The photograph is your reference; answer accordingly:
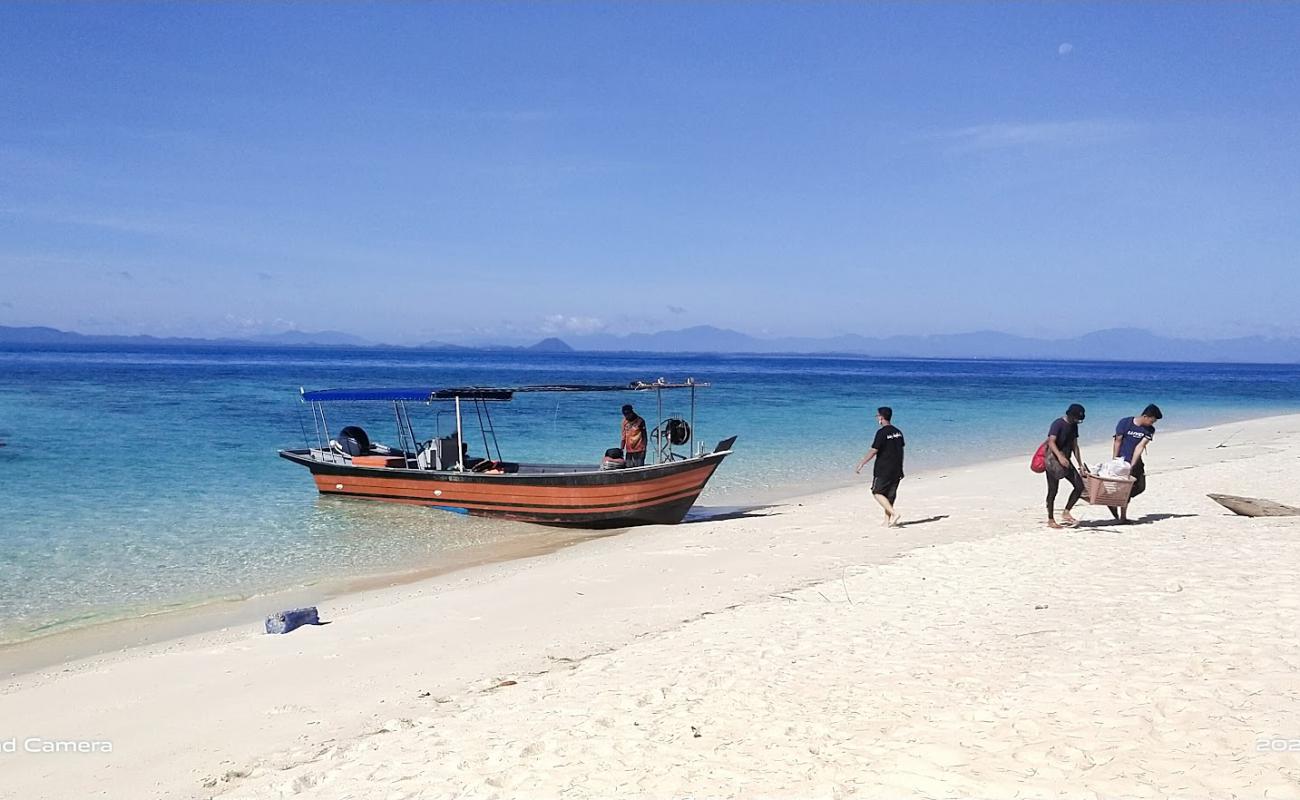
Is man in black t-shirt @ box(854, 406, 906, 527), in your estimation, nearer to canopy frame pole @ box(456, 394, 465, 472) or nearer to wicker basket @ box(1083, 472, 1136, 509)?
wicker basket @ box(1083, 472, 1136, 509)

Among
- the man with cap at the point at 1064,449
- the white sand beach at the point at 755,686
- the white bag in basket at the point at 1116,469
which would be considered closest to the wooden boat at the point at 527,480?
the white sand beach at the point at 755,686

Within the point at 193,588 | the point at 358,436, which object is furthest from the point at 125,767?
the point at 358,436

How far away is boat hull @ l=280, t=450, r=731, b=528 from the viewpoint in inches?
551

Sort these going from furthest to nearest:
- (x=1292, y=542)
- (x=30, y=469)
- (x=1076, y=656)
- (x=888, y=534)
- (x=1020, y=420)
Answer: (x=1020, y=420) < (x=30, y=469) < (x=888, y=534) < (x=1292, y=542) < (x=1076, y=656)

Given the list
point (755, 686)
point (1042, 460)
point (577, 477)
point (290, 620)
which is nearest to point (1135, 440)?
point (1042, 460)

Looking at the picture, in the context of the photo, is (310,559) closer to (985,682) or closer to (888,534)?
(888,534)

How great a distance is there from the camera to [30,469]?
2017cm

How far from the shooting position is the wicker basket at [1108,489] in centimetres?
1033

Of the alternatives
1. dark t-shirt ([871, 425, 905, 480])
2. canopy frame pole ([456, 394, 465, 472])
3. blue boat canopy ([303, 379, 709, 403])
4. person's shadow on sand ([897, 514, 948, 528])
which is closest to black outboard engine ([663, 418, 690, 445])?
blue boat canopy ([303, 379, 709, 403])

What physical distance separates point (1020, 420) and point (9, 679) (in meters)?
36.3

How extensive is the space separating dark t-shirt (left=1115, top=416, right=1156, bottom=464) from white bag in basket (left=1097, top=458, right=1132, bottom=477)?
108 millimetres

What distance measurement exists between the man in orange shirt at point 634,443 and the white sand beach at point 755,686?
166 inches

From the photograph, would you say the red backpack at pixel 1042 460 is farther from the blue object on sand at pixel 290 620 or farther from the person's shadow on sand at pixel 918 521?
the blue object on sand at pixel 290 620

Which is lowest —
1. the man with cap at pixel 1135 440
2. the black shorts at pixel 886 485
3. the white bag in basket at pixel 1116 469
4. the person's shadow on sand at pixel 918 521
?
the person's shadow on sand at pixel 918 521
